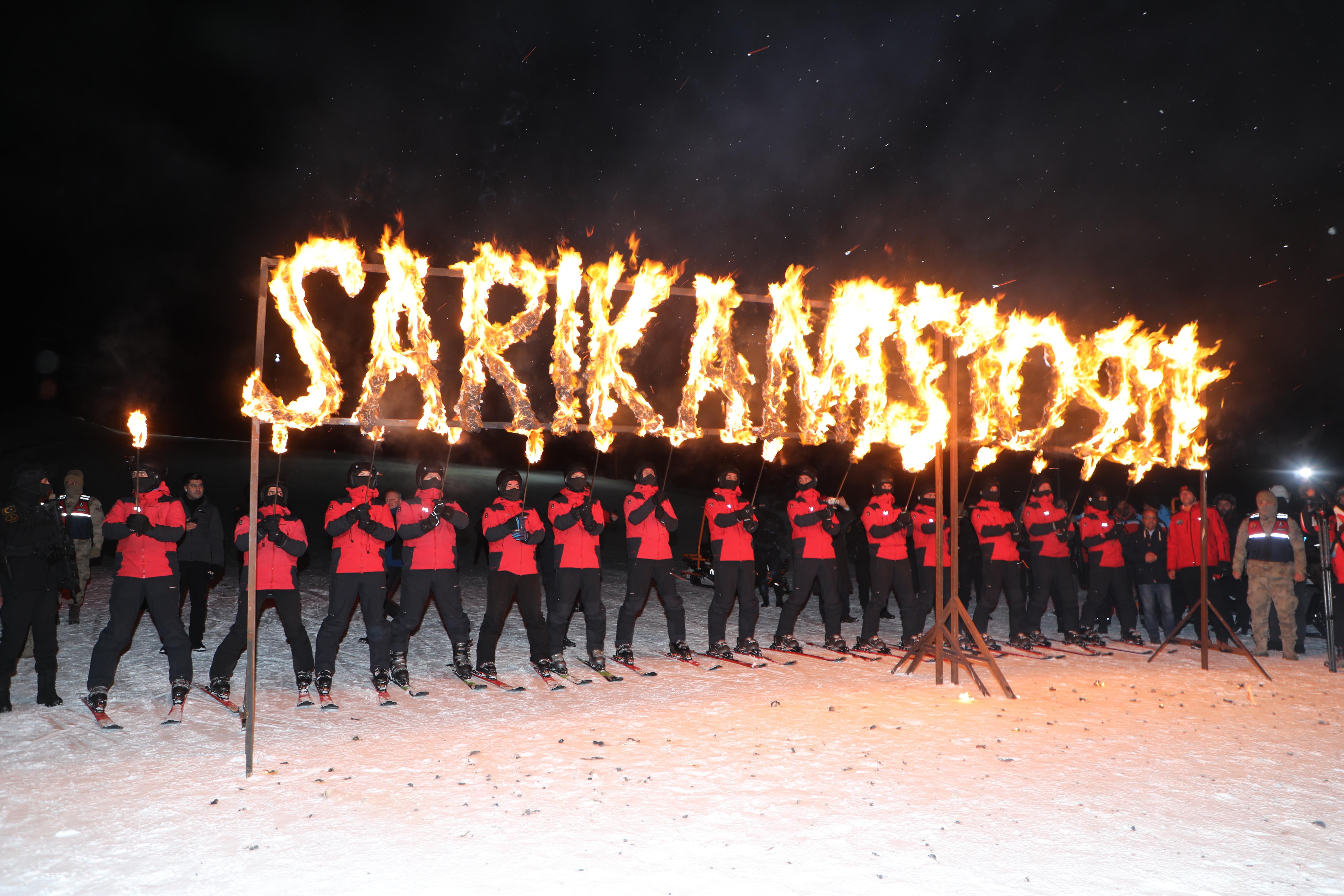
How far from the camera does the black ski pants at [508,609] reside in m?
8.54

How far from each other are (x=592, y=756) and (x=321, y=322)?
32.2m

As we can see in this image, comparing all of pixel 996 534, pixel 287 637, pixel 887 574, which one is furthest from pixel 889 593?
pixel 287 637

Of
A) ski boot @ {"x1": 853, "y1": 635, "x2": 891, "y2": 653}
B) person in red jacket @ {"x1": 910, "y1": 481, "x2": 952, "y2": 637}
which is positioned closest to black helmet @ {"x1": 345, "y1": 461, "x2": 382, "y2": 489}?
ski boot @ {"x1": 853, "y1": 635, "x2": 891, "y2": 653}

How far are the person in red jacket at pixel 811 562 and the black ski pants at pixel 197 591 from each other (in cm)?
661

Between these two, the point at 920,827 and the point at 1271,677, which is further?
the point at 1271,677

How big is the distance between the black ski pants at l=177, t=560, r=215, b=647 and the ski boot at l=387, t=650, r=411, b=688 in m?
2.75

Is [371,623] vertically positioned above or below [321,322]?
below

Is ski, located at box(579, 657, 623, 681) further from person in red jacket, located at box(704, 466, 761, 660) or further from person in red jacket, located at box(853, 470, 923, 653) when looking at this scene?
person in red jacket, located at box(853, 470, 923, 653)

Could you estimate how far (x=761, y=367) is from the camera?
129ft

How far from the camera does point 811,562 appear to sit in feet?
A: 33.3

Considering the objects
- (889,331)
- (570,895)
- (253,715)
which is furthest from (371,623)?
(889,331)

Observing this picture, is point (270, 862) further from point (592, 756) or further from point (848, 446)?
point (848, 446)

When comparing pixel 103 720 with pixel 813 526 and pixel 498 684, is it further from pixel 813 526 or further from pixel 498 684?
pixel 813 526

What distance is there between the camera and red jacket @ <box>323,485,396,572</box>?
7.86m
